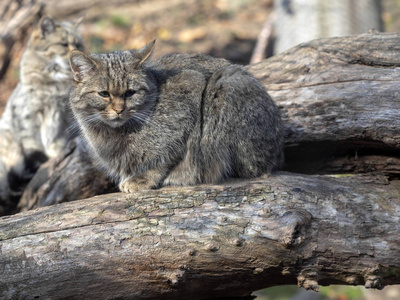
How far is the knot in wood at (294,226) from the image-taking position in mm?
3148

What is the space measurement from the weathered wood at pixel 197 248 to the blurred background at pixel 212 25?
4353 millimetres

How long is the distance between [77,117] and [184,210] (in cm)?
123

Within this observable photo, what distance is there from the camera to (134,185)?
376 cm

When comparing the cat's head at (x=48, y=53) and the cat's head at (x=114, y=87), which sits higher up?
the cat's head at (x=48, y=53)

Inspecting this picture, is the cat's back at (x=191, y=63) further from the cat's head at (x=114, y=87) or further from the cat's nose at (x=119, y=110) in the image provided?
the cat's nose at (x=119, y=110)

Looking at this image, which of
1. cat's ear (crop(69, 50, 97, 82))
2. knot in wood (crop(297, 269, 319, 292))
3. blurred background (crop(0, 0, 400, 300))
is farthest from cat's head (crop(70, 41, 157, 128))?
blurred background (crop(0, 0, 400, 300))

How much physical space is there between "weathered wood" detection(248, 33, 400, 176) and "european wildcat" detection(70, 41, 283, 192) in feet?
1.70

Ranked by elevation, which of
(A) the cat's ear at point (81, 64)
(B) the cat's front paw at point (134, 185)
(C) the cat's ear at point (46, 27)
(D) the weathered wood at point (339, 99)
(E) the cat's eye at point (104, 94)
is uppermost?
(C) the cat's ear at point (46, 27)

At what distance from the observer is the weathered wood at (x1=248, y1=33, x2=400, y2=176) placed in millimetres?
4004

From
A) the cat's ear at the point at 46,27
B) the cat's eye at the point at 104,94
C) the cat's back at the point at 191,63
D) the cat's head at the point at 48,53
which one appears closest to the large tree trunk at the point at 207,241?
the cat's eye at the point at 104,94

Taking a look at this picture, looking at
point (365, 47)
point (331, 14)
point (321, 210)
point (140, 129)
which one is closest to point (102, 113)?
point (140, 129)

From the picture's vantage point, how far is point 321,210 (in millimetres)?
3375

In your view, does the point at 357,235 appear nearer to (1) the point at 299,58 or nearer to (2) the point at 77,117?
(1) the point at 299,58

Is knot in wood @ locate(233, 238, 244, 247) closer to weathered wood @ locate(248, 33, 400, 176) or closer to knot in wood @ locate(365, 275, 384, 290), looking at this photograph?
knot in wood @ locate(365, 275, 384, 290)
